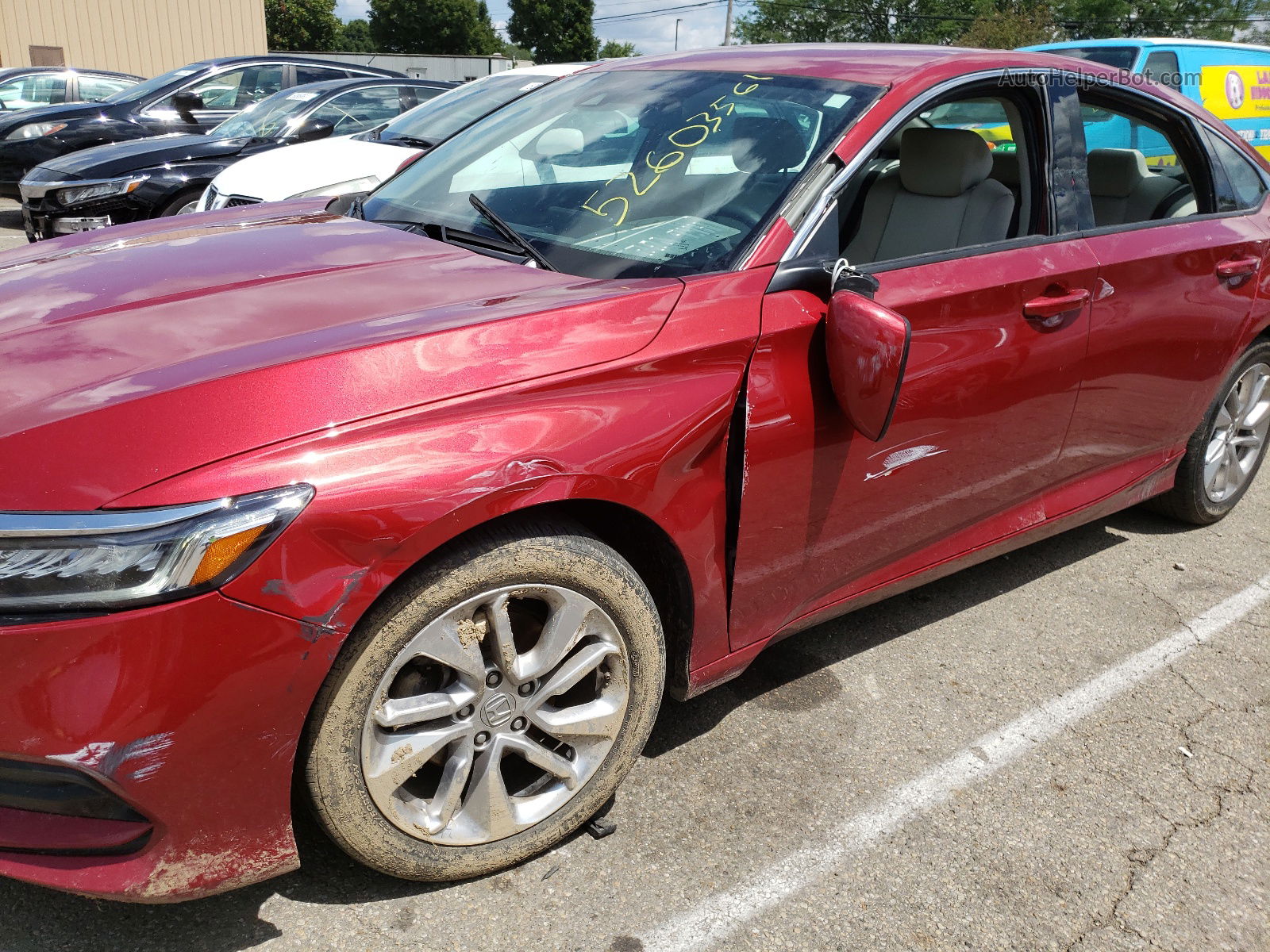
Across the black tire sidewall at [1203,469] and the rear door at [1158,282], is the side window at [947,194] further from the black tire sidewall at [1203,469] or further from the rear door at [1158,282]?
the black tire sidewall at [1203,469]

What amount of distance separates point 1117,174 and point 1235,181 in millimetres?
390

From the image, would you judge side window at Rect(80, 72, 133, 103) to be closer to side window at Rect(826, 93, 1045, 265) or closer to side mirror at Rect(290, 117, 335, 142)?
side mirror at Rect(290, 117, 335, 142)

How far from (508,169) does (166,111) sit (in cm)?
855

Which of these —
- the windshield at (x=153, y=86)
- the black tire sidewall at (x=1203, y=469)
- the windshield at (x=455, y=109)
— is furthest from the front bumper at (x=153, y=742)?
the windshield at (x=153, y=86)

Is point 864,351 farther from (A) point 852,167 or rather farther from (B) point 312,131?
(B) point 312,131

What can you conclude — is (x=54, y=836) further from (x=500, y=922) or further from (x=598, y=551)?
(x=598, y=551)

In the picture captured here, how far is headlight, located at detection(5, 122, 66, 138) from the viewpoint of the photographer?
1055 cm

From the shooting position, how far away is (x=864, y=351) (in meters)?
2.29

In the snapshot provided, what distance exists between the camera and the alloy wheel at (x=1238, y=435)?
3967mm

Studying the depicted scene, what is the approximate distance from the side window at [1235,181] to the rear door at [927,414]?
38.6 inches

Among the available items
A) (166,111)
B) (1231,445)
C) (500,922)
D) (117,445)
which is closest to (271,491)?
(117,445)

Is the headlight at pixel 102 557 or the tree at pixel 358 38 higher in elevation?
the tree at pixel 358 38

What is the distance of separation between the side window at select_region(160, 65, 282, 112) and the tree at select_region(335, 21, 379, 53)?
249ft

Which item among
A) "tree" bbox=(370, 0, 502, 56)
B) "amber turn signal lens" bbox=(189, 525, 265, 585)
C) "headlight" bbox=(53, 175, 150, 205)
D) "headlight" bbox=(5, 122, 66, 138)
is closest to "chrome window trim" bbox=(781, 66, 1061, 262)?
"amber turn signal lens" bbox=(189, 525, 265, 585)
